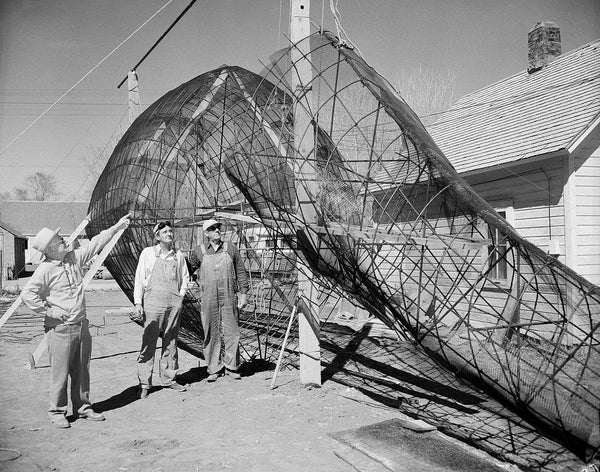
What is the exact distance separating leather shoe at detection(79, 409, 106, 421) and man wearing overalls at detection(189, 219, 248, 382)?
1569 mm

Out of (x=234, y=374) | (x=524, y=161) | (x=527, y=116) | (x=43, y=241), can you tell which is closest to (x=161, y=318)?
(x=234, y=374)

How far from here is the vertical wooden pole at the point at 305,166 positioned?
208 inches

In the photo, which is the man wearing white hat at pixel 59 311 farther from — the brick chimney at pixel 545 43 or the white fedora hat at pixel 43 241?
the brick chimney at pixel 545 43

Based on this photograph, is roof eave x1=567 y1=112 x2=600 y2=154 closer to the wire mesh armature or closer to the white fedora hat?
the wire mesh armature

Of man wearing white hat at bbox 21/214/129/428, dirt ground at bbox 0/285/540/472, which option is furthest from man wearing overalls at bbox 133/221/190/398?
man wearing white hat at bbox 21/214/129/428

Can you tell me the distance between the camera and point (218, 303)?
6562mm

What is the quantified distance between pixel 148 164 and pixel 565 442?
19.5ft

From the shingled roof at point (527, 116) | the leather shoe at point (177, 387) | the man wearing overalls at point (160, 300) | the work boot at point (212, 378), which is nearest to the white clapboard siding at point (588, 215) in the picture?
the shingled roof at point (527, 116)

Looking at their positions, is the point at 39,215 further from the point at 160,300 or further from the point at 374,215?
the point at 374,215

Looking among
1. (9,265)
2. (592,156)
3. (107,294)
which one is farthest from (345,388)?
(9,265)

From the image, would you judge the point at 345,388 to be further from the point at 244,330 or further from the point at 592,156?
the point at 592,156

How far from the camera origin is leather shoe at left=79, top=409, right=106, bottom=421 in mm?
5090

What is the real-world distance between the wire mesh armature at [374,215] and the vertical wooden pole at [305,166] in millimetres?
22

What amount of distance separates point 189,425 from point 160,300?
5.01ft
